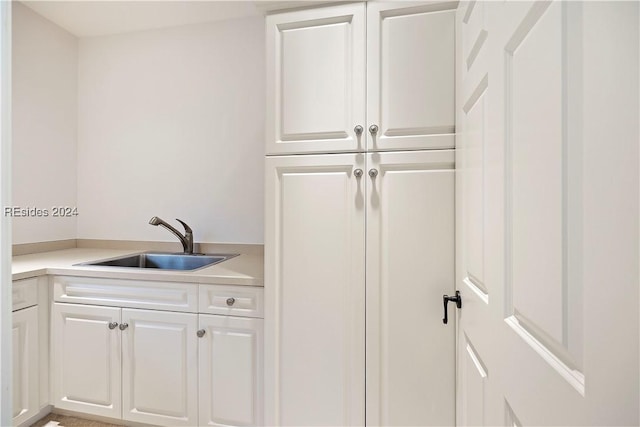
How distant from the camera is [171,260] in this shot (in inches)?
85.4

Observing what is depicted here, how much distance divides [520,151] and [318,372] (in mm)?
1194

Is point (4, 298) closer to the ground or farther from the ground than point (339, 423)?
farther from the ground

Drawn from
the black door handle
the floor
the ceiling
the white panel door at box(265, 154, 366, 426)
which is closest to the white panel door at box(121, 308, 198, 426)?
the floor

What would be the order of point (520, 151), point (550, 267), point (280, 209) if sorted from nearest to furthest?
1. point (550, 267)
2. point (520, 151)
3. point (280, 209)

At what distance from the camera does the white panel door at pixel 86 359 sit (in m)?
1.71

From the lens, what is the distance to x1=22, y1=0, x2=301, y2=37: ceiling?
2.07m

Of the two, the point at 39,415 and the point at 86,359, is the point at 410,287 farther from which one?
the point at 39,415

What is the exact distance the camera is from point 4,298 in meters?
0.55

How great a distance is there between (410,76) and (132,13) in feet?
6.25

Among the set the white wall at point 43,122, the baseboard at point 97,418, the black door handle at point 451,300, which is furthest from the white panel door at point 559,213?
the white wall at point 43,122

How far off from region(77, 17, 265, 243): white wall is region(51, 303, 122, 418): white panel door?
702mm

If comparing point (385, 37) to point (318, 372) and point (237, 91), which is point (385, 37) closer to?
point (237, 91)

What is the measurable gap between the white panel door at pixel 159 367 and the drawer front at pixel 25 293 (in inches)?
18.8

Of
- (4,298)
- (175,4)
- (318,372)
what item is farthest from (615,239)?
Result: (175,4)
